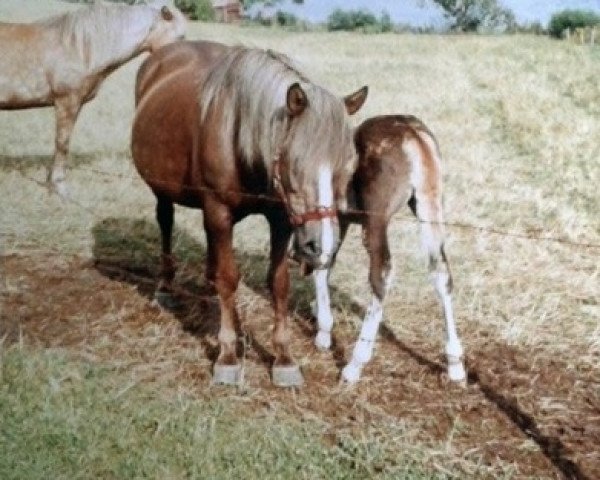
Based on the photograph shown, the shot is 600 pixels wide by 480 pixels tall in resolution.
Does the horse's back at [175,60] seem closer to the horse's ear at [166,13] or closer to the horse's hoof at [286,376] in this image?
the horse's hoof at [286,376]

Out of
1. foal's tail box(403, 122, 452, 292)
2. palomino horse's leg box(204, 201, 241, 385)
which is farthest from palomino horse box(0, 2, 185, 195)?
foal's tail box(403, 122, 452, 292)

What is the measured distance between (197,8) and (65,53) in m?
1.56

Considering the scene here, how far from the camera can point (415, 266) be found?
7207mm

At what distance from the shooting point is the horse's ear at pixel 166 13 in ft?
29.9

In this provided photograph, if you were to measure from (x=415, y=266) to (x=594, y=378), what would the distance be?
92.4 inches

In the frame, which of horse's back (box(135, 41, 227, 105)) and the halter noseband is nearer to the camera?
the halter noseband

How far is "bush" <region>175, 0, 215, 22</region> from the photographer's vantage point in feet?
30.3

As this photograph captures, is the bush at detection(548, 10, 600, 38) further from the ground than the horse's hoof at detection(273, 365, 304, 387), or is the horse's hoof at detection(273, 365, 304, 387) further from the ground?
the bush at detection(548, 10, 600, 38)

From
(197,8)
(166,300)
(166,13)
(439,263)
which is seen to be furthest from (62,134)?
(439,263)

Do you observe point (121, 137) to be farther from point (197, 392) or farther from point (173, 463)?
point (173, 463)

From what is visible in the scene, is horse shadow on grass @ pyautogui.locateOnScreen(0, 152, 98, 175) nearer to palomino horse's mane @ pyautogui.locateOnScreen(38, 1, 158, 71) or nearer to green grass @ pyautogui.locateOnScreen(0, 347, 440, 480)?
palomino horse's mane @ pyautogui.locateOnScreen(38, 1, 158, 71)

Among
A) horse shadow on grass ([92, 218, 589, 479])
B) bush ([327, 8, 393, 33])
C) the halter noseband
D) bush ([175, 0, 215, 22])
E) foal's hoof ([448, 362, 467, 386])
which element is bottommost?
horse shadow on grass ([92, 218, 589, 479])

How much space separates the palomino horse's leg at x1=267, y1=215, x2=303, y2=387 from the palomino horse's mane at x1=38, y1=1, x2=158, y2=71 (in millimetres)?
4847

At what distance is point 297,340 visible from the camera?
5.73m
